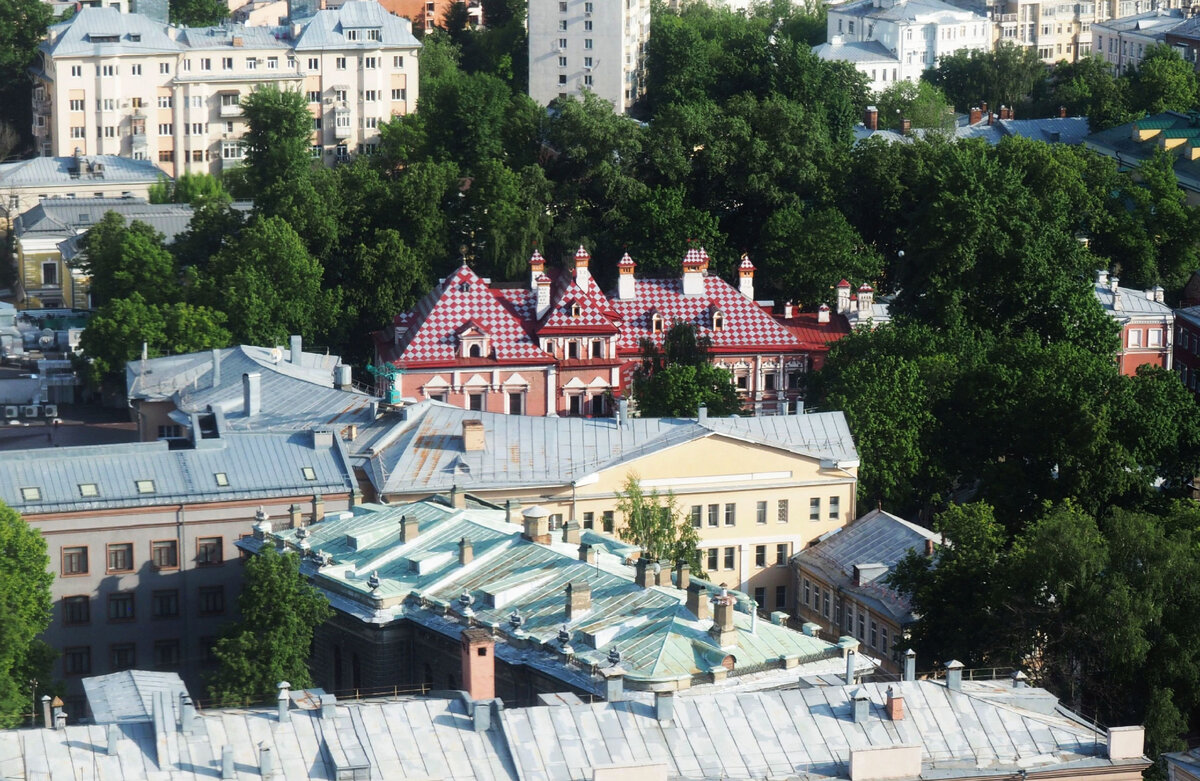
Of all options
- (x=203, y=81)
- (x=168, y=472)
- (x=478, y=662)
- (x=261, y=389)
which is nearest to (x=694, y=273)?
(x=261, y=389)

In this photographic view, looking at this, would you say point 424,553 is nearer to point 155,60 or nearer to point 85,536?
point 85,536

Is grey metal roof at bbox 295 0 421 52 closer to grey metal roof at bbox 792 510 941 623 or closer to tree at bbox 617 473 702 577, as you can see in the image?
grey metal roof at bbox 792 510 941 623

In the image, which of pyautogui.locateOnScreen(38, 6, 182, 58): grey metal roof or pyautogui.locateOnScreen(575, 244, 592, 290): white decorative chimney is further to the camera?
pyautogui.locateOnScreen(38, 6, 182, 58): grey metal roof

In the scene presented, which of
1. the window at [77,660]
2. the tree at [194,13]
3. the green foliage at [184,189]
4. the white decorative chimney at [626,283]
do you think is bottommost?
the window at [77,660]

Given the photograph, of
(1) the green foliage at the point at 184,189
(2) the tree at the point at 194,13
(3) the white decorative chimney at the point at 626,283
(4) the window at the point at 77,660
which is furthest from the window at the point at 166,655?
(2) the tree at the point at 194,13

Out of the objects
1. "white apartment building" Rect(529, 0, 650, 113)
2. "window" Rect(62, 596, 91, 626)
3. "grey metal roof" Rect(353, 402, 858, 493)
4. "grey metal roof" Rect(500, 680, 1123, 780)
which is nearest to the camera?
"grey metal roof" Rect(500, 680, 1123, 780)

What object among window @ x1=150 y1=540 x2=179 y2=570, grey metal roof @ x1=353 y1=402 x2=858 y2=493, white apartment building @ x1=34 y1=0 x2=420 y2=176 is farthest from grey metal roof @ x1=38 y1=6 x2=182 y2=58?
window @ x1=150 y1=540 x2=179 y2=570

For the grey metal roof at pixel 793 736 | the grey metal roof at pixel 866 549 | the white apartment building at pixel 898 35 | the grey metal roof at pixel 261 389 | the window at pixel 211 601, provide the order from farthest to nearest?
the white apartment building at pixel 898 35 → the grey metal roof at pixel 261 389 → the grey metal roof at pixel 866 549 → the window at pixel 211 601 → the grey metal roof at pixel 793 736

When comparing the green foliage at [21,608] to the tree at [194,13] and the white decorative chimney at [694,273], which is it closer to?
the white decorative chimney at [694,273]
